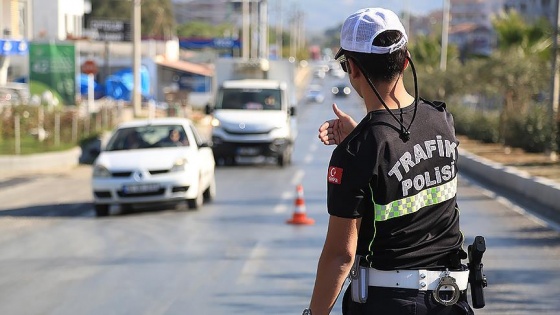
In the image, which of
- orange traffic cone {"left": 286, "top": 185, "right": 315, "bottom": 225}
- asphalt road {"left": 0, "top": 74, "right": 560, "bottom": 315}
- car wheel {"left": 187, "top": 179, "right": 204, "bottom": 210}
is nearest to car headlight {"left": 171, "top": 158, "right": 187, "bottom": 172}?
car wheel {"left": 187, "top": 179, "right": 204, "bottom": 210}

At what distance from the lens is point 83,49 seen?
243ft

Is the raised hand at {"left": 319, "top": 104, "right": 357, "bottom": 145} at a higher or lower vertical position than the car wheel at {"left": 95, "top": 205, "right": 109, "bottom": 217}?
higher

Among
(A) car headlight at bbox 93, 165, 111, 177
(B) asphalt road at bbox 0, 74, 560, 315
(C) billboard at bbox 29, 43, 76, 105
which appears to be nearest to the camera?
(B) asphalt road at bbox 0, 74, 560, 315

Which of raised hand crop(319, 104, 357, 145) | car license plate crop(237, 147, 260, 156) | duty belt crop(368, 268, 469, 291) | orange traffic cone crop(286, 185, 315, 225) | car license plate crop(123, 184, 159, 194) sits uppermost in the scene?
raised hand crop(319, 104, 357, 145)

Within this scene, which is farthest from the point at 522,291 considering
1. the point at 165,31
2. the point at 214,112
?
the point at 165,31

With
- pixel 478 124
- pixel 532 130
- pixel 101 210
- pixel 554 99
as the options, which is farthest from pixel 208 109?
pixel 478 124

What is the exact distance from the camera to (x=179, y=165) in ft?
55.1

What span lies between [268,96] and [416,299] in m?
24.3

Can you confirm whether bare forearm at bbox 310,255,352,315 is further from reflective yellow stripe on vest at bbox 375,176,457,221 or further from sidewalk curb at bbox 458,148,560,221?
sidewalk curb at bbox 458,148,560,221

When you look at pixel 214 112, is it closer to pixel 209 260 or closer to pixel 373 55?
pixel 209 260

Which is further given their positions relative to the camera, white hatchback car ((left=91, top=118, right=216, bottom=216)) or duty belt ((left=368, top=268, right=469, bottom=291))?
white hatchback car ((left=91, top=118, right=216, bottom=216))

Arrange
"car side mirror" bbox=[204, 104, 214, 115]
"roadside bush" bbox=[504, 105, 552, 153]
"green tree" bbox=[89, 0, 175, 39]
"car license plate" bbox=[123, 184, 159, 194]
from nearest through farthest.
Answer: "car license plate" bbox=[123, 184, 159, 194]
"car side mirror" bbox=[204, 104, 214, 115]
"roadside bush" bbox=[504, 105, 552, 153]
"green tree" bbox=[89, 0, 175, 39]

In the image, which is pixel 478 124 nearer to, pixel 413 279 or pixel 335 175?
pixel 413 279

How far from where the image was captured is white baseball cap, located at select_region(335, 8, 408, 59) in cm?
367
